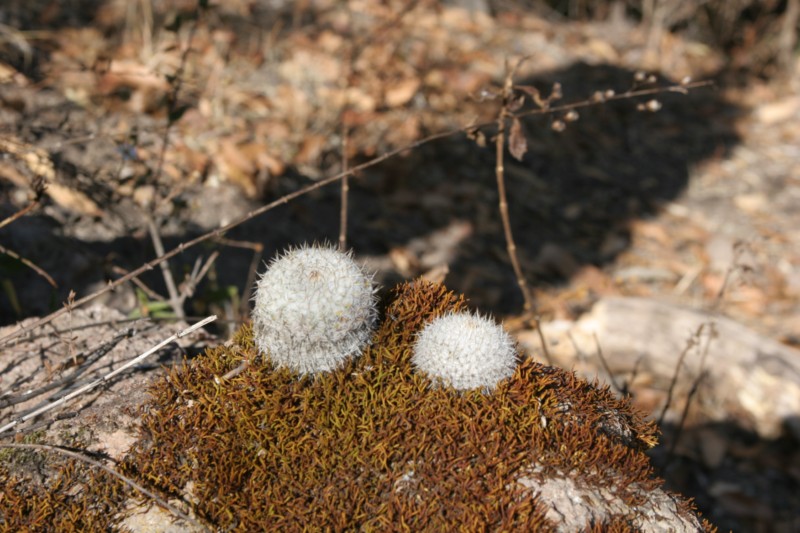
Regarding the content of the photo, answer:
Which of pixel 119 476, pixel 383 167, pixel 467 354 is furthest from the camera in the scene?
pixel 383 167

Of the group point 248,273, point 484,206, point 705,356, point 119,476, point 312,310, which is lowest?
point 705,356

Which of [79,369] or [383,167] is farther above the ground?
[79,369]

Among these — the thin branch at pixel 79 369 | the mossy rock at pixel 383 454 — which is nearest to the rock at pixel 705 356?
the mossy rock at pixel 383 454

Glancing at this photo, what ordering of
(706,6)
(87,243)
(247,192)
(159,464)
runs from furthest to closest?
1. (706,6)
2. (247,192)
3. (87,243)
4. (159,464)

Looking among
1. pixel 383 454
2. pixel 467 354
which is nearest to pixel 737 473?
pixel 467 354

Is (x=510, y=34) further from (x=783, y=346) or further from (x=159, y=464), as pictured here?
(x=159, y=464)

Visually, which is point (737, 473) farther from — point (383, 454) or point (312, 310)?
point (312, 310)

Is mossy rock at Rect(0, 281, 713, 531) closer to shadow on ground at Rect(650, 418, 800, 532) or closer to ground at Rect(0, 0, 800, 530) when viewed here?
ground at Rect(0, 0, 800, 530)

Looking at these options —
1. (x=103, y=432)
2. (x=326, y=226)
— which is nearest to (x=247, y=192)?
(x=326, y=226)
